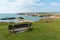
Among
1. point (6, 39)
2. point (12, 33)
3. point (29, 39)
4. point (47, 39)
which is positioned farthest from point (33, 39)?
point (12, 33)

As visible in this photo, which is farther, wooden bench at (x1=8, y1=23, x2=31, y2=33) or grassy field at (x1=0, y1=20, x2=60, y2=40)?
wooden bench at (x1=8, y1=23, x2=31, y2=33)

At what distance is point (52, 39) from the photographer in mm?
16219

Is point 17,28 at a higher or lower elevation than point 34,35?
higher

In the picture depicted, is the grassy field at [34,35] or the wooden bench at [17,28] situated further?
the wooden bench at [17,28]

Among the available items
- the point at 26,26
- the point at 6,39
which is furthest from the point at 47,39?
the point at 26,26

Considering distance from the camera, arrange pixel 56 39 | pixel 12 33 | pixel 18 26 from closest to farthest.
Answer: pixel 56 39
pixel 12 33
pixel 18 26

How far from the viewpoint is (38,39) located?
53.6 feet

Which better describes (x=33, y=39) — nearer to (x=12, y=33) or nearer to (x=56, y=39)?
(x=56, y=39)

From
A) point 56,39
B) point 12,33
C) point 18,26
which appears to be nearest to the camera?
point 56,39

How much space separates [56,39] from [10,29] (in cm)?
746

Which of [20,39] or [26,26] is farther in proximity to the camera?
[26,26]

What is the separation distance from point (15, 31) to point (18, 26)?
5.12 feet

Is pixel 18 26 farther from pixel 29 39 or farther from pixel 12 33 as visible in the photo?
pixel 29 39

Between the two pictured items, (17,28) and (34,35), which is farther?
(17,28)
